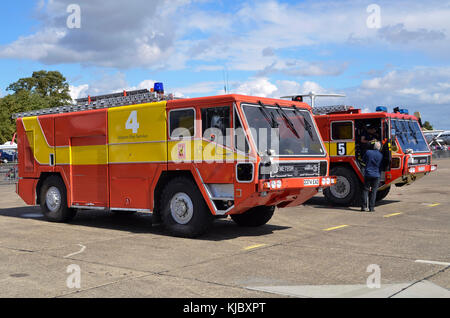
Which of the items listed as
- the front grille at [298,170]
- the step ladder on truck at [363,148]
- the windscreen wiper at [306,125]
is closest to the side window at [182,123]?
the front grille at [298,170]

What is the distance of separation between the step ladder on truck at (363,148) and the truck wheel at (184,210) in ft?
18.8

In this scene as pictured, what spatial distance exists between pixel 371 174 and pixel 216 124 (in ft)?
19.1

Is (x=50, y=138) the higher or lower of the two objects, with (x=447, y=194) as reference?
higher

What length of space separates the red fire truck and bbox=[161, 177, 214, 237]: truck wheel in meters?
0.02

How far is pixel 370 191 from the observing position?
13.3 m

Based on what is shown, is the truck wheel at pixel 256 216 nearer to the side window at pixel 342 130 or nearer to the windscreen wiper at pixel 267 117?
the windscreen wiper at pixel 267 117

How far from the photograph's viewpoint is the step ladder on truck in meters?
13.7

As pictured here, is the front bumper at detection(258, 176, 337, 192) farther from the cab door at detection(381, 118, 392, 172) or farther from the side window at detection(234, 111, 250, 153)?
the cab door at detection(381, 118, 392, 172)

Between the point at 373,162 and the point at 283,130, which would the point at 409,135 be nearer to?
the point at 373,162

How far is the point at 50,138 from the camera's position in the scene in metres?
11.9

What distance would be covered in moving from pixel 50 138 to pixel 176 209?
425cm

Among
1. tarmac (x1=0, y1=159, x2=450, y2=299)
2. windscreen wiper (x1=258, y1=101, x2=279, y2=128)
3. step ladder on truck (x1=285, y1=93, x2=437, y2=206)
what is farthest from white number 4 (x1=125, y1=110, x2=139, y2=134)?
step ladder on truck (x1=285, y1=93, x2=437, y2=206)
